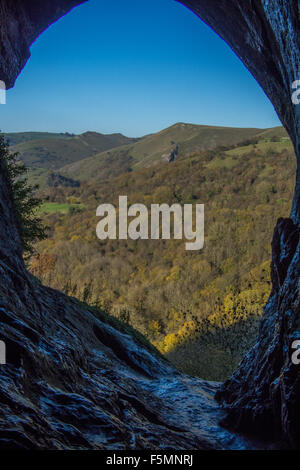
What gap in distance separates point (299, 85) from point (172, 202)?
300 feet

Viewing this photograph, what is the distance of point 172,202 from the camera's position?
322 ft

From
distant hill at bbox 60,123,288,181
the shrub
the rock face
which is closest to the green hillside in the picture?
the rock face

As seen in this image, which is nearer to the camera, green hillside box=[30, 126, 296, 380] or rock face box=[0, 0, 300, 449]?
rock face box=[0, 0, 300, 449]

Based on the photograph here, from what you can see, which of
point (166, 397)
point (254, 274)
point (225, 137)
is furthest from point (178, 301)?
point (225, 137)

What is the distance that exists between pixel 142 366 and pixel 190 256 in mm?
61448

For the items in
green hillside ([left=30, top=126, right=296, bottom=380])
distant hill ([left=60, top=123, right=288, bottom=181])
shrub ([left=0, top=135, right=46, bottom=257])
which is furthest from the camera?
distant hill ([left=60, top=123, right=288, bottom=181])

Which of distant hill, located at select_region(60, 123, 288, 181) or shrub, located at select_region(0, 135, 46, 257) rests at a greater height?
distant hill, located at select_region(60, 123, 288, 181)

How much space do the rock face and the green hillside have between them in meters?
Answer: 8.08

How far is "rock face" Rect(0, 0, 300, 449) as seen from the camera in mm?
4652

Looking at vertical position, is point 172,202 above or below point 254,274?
above

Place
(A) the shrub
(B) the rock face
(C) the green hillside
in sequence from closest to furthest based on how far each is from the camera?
1. (B) the rock face
2. (A) the shrub
3. (C) the green hillside

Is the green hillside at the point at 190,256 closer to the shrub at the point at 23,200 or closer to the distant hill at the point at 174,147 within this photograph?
the shrub at the point at 23,200

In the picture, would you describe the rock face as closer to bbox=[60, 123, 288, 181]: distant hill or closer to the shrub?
the shrub
